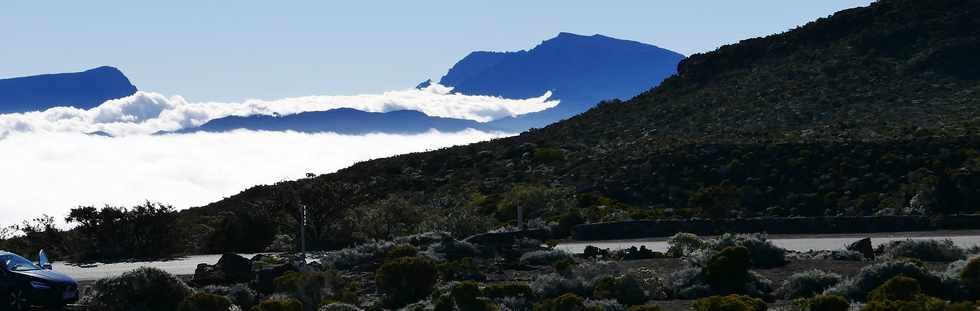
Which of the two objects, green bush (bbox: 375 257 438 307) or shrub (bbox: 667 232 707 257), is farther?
shrub (bbox: 667 232 707 257)

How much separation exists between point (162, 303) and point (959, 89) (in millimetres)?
54955

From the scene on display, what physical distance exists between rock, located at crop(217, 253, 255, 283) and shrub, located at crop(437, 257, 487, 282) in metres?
4.07

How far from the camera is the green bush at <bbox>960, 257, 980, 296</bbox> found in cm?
1892

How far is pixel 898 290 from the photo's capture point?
17609 millimetres

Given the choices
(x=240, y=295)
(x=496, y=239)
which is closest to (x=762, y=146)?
(x=496, y=239)

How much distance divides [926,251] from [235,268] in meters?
13.7

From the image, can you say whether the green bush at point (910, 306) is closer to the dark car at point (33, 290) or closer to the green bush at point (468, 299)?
the green bush at point (468, 299)

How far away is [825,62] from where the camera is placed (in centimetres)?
7625

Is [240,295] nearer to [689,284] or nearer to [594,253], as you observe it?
[689,284]

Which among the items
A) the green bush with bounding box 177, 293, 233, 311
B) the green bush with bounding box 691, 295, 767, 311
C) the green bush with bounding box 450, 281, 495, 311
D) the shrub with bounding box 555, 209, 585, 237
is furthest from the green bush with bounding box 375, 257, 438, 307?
the shrub with bounding box 555, 209, 585, 237

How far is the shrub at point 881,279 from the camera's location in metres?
19.0

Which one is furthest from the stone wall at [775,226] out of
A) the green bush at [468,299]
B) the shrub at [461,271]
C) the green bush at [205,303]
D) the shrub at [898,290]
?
the green bush at [205,303]

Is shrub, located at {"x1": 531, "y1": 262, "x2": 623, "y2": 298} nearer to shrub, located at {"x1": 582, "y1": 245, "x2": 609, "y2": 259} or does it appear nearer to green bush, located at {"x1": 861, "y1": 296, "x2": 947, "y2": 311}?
shrub, located at {"x1": 582, "y1": 245, "x2": 609, "y2": 259}

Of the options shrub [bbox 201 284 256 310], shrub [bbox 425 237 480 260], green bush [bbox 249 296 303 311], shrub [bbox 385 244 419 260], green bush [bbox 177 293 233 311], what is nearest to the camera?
green bush [bbox 249 296 303 311]
